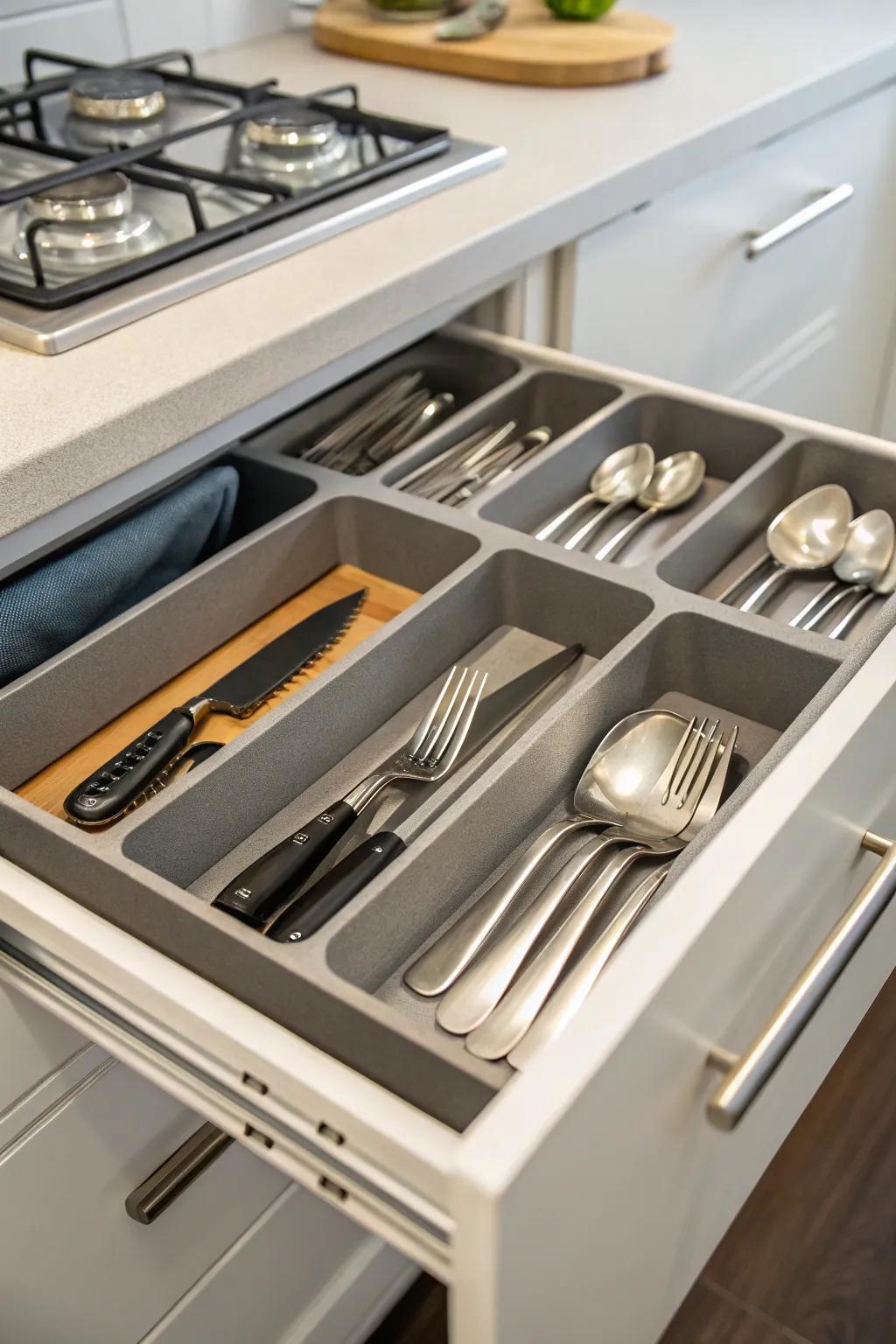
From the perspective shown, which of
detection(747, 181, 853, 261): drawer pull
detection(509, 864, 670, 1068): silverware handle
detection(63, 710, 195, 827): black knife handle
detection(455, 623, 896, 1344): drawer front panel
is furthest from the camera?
detection(747, 181, 853, 261): drawer pull

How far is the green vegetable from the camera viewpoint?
1288 millimetres

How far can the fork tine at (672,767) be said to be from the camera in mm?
697

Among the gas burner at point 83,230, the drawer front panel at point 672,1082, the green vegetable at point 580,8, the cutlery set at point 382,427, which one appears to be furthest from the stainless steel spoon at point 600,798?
the green vegetable at point 580,8

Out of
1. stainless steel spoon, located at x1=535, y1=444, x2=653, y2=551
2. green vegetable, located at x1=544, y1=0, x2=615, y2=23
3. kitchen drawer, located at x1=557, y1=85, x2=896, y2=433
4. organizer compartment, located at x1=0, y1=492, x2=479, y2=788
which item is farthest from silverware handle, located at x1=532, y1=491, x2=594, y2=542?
green vegetable, located at x1=544, y1=0, x2=615, y2=23

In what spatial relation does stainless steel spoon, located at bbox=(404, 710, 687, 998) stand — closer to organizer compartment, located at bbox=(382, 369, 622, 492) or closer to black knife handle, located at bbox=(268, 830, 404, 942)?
black knife handle, located at bbox=(268, 830, 404, 942)

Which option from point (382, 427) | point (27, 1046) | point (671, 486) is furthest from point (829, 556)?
point (27, 1046)

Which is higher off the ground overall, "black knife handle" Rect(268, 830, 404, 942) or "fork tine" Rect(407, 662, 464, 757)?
"black knife handle" Rect(268, 830, 404, 942)

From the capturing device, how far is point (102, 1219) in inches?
31.6

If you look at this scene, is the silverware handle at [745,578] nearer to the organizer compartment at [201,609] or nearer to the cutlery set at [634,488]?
the cutlery set at [634,488]

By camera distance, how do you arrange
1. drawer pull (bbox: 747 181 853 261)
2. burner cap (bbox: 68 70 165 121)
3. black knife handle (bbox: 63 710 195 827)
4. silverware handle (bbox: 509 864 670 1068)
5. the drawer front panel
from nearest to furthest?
the drawer front panel
silverware handle (bbox: 509 864 670 1068)
black knife handle (bbox: 63 710 195 827)
burner cap (bbox: 68 70 165 121)
drawer pull (bbox: 747 181 853 261)

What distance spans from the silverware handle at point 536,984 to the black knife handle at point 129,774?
23 centimetres

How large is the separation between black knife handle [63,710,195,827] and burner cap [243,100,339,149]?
0.52 m

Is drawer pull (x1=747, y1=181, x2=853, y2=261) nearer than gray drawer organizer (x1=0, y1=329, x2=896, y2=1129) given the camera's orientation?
No

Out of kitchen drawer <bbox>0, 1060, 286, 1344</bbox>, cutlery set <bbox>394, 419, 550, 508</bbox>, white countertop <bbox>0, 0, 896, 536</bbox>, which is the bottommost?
kitchen drawer <bbox>0, 1060, 286, 1344</bbox>
